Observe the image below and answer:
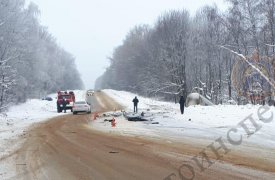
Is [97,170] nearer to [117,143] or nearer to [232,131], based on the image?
[117,143]

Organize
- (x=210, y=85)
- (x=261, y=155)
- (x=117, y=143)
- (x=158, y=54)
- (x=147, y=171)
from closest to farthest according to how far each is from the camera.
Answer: (x=147, y=171), (x=261, y=155), (x=117, y=143), (x=210, y=85), (x=158, y=54)

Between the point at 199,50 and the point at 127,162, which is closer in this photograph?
the point at 127,162

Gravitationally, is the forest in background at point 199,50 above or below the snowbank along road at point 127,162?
above

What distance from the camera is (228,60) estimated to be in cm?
7000

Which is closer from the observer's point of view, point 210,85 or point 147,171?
point 147,171

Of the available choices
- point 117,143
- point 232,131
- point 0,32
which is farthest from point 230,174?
point 0,32

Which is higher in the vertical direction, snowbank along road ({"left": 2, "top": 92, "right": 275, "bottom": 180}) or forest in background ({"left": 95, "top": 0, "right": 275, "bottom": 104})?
forest in background ({"left": 95, "top": 0, "right": 275, "bottom": 104})

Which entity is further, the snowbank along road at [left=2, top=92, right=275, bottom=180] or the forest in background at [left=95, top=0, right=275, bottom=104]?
the forest in background at [left=95, top=0, right=275, bottom=104]

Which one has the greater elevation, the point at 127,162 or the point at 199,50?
the point at 199,50

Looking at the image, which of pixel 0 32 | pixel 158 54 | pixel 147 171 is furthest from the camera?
pixel 158 54

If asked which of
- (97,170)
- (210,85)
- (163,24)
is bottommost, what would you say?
(97,170)

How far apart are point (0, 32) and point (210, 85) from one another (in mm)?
35787

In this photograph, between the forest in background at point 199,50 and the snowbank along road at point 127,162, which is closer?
the snowbank along road at point 127,162

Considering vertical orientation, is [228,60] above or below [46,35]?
below
